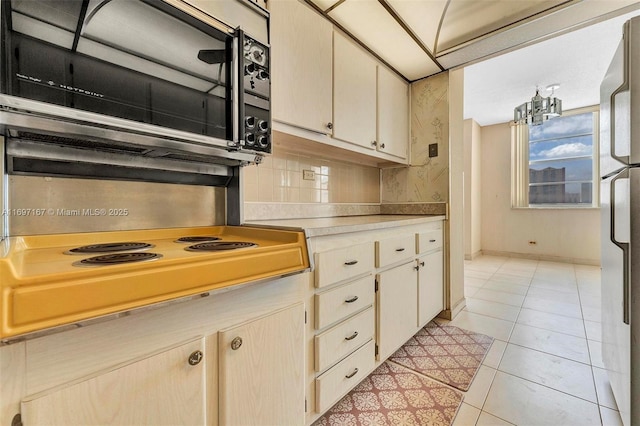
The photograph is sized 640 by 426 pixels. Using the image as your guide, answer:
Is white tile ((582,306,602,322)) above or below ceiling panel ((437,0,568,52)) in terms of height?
below

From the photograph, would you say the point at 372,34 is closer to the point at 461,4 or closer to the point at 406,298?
the point at 461,4

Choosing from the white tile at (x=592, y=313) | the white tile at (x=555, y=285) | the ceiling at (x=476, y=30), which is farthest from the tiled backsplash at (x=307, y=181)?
the white tile at (x=555, y=285)

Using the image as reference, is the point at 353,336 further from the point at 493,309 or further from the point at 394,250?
the point at 493,309

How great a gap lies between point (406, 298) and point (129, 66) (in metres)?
1.79

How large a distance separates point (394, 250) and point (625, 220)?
38.4 inches

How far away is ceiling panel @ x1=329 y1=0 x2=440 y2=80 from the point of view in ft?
5.24

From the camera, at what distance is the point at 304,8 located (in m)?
1.47

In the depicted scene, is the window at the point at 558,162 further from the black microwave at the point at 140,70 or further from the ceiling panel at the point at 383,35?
the black microwave at the point at 140,70

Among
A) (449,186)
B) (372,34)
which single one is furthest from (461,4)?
(449,186)

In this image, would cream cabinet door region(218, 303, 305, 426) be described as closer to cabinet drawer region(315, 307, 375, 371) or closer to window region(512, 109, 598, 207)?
cabinet drawer region(315, 307, 375, 371)

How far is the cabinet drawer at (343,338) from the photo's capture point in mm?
1168

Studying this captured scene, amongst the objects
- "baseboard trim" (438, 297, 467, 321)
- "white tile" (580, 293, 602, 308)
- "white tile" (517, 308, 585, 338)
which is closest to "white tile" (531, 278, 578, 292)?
"white tile" (580, 293, 602, 308)

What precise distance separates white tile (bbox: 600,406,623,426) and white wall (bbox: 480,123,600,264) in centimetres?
415

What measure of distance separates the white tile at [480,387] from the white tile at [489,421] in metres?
0.06
